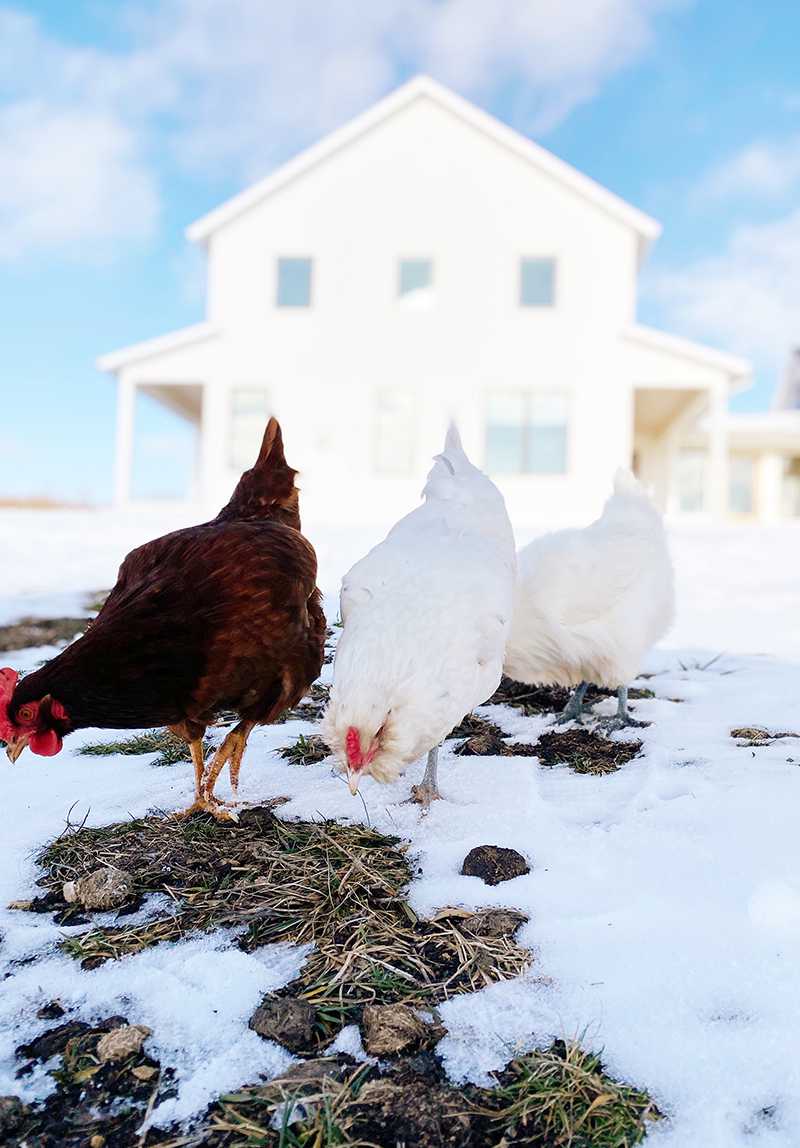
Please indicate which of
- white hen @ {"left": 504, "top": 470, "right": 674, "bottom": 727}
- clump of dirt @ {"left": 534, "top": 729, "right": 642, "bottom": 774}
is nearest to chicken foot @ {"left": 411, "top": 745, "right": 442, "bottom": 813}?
clump of dirt @ {"left": 534, "top": 729, "right": 642, "bottom": 774}

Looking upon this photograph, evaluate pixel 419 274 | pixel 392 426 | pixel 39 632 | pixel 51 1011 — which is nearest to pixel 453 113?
pixel 419 274

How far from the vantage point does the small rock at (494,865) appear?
6.89ft

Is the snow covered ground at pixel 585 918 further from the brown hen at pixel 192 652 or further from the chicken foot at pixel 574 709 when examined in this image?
the brown hen at pixel 192 652

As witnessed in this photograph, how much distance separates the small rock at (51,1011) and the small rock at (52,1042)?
1.6 inches

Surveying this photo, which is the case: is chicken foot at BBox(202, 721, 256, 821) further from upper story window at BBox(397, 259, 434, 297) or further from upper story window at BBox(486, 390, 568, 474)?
upper story window at BBox(397, 259, 434, 297)

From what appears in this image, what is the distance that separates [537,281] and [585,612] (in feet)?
47.9

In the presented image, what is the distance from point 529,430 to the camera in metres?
16.4

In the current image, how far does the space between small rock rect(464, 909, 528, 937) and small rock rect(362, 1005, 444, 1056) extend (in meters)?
0.33

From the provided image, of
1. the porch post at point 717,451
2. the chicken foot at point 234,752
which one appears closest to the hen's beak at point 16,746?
the chicken foot at point 234,752

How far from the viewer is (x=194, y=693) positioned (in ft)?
8.27

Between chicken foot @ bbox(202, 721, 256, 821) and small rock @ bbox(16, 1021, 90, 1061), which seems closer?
small rock @ bbox(16, 1021, 90, 1061)

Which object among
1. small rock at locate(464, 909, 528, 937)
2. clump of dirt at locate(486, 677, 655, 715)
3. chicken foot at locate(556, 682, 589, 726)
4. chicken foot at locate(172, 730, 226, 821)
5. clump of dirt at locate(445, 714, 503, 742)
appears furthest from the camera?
clump of dirt at locate(486, 677, 655, 715)

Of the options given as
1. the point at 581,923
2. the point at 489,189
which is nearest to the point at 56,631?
the point at 581,923

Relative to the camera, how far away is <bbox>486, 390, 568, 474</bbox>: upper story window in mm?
16375
